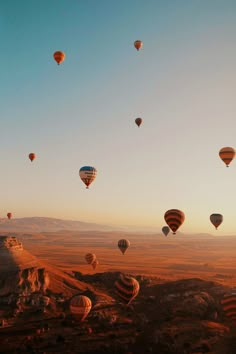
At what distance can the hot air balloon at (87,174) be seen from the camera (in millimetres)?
54812

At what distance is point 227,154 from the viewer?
55.1m

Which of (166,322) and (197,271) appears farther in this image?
(197,271)

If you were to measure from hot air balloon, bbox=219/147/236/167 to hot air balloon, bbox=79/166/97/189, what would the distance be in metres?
20.7

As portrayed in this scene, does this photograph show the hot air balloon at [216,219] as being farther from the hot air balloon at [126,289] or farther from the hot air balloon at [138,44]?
the hot air balloon at [138,44]

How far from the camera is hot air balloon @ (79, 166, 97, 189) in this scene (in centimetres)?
5481

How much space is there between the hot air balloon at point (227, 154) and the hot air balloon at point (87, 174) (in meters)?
20.7

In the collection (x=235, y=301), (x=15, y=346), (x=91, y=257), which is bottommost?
(x=15, y=346)

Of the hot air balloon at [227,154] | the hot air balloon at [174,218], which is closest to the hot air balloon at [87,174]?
the hot air balloon at [174,218]

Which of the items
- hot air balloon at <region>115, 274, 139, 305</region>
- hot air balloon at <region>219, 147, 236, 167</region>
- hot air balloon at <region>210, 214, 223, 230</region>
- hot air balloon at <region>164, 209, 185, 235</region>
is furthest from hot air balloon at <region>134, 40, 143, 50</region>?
hot air balloon at <region>115, 274, 139, 305</region>

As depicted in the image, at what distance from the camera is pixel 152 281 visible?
2995 inches

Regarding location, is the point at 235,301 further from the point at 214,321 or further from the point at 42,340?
the point at 42,340

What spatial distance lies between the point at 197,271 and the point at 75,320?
6843 centimetres

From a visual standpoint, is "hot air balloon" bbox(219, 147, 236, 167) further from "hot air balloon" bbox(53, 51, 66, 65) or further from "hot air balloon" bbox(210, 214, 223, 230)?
"hot air balloon" bbox(53, 51, 66, 65)

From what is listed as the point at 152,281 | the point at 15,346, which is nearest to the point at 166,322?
the point at 15,346
